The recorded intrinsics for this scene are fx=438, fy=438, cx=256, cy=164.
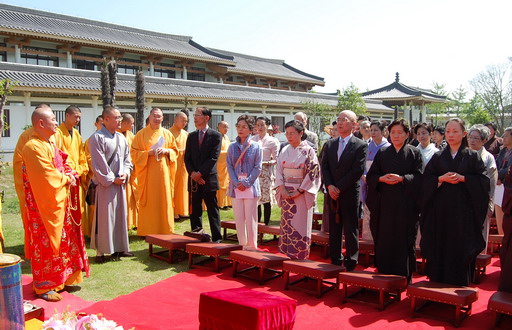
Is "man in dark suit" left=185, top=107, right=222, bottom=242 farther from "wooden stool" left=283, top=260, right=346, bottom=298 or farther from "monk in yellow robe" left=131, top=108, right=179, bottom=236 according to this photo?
"wooden stool" left=283, top=260, right=346, bottom=298

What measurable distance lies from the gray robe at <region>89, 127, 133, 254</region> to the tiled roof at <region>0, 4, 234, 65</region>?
15403mm

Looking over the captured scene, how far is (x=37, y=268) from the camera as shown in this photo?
4.38 metres

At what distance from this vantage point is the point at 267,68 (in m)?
34.6

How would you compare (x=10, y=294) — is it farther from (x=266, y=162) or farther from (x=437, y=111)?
(x=437, y=111)

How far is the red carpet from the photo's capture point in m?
3.81

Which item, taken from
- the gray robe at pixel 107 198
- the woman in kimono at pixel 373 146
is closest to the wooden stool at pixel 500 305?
the woman in kimono at pixel 373 146

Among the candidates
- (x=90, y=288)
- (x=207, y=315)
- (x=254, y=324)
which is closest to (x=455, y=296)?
(x=254, y=324)

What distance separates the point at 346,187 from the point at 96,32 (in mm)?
21567

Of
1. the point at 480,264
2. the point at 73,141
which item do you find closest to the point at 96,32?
the point at 73,141

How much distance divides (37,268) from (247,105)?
22.9 m

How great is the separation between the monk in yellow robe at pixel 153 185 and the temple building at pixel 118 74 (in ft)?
29.9

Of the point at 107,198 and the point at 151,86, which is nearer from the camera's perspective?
the point at 107,198

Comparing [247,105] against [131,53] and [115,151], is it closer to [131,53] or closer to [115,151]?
[131,53]

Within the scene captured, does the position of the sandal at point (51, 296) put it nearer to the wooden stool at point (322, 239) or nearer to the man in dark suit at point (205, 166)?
the man in dark suit at point (205, 166)
